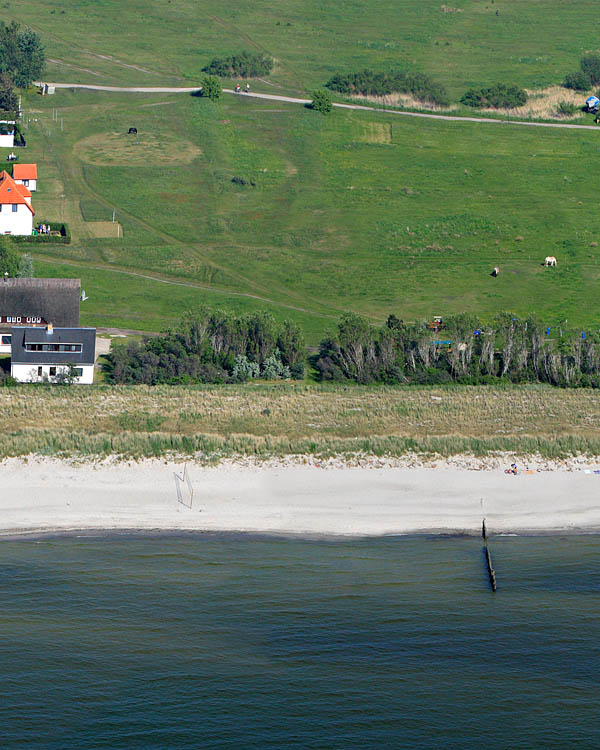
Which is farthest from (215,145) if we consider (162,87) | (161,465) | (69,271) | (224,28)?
(161,465)

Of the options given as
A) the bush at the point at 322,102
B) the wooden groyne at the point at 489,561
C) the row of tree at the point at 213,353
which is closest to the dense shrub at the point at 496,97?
the bush at the point at 322,102

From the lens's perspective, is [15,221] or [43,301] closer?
[43,301]

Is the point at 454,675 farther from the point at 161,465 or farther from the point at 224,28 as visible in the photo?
the point at 224,28

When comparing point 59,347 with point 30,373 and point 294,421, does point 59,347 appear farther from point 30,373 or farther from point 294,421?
point 294,421

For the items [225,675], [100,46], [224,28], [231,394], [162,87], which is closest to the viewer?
[225,675]

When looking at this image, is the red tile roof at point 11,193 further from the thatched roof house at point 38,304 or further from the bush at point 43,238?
the thatched roof house at point 38,304


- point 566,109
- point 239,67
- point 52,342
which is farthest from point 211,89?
point 52,342
